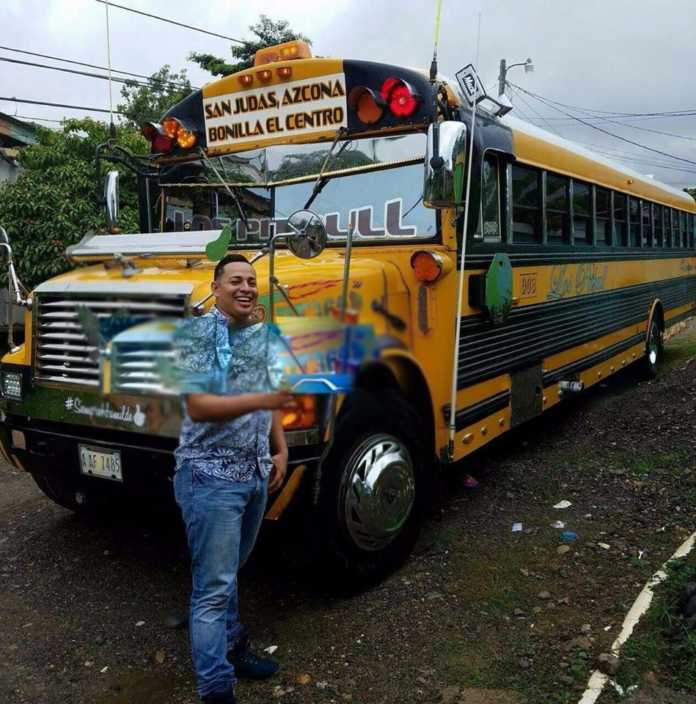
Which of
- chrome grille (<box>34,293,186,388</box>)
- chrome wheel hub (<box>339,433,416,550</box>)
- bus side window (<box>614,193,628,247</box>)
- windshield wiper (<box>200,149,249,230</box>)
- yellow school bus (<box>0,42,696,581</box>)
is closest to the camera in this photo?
yellow school bus (<box>0,42,696,581</box>)

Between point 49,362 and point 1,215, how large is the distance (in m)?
6.20

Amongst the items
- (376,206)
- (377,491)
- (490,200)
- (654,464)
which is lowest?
(654,464)

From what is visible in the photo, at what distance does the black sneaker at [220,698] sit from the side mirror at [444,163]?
186 cm

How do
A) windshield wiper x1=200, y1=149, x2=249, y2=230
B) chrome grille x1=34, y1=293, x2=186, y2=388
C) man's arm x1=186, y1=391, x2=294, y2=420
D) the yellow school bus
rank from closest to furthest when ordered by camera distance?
man's arm x1=186, y1=391, x2=294, y2=420
the yellow school bus
chrome grille x1=34, y1=293, x2=186, y2=388
windshield wiper x1=200, y1=149, x2=249, y2=230

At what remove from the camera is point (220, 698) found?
7.79 feet

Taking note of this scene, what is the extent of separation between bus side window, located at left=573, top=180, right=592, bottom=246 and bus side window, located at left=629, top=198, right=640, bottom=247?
161cm

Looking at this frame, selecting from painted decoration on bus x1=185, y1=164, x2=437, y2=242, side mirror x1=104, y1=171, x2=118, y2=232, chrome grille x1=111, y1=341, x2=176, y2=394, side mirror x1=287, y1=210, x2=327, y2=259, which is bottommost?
chrome grille x1=111, y1=341, x2=176, y2=394

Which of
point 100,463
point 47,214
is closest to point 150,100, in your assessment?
point 47,214

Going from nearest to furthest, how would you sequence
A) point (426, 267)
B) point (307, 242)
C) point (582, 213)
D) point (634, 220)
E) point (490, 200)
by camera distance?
point (307, 242), point (426, 267), point (490, 200), point (582, 213), point (634, 220)

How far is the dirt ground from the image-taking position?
2736 millimetres

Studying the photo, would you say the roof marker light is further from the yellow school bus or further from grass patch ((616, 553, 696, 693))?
grass patch ((616, 553, 696, 693))

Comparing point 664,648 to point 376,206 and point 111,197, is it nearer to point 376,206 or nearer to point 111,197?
point 376,206

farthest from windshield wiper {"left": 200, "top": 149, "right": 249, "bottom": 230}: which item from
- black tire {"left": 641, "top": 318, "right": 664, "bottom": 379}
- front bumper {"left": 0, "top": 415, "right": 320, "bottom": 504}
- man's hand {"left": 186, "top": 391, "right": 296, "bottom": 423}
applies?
black tire {"left": 641, "top": 318, "right": 664, "bottom": 379}

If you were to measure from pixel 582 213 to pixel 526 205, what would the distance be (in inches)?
54.2
